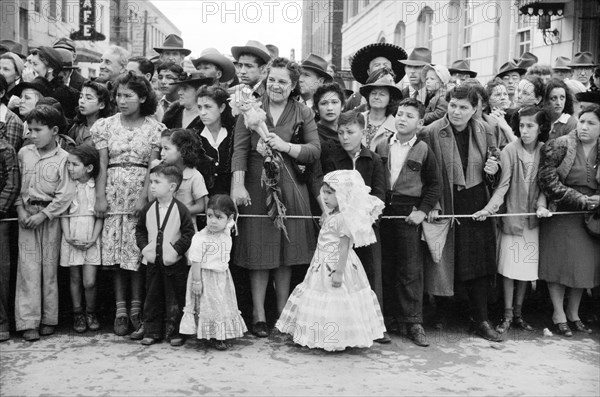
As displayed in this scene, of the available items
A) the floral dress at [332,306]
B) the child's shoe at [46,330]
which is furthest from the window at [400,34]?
the child's shoe at [46,330]

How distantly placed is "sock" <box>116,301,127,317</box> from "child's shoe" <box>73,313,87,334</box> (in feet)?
0.94

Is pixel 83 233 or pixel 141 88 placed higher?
pixel 141 88

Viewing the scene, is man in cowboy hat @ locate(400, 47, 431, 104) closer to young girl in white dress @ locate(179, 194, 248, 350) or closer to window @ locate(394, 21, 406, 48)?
young girl in white dress @ locate(179, 194, 248, 350)

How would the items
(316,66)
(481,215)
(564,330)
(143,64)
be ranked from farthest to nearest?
(316,66) → (143,64) → (564,330) → (481,215)

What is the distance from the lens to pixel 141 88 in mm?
5723

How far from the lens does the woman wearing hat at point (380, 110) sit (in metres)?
6.16

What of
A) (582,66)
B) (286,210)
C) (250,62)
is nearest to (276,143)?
(286,210)

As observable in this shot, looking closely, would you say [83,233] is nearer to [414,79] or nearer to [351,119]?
[351,119]

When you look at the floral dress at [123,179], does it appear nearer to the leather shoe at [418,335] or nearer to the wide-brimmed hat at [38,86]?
the wide-brimmed hat at [38,86]

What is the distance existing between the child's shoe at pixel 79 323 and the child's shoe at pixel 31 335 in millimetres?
304

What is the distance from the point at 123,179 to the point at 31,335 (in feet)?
4.67

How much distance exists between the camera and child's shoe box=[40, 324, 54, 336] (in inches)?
216

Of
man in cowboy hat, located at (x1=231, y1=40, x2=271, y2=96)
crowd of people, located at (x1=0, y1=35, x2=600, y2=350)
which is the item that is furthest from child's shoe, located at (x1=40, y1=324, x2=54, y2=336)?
man in cowboy hat, located at (x1=231, y1=40, x2=271, y2=96)

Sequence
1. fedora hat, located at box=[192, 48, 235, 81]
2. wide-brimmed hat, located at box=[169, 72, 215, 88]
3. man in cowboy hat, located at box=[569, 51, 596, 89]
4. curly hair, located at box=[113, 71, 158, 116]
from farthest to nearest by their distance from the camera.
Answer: man in cowboy hat, located at box=[569, 51, 596, 89], fedora hat, located at box=[192, 48, 235, 81], wide-brimmed hat, located at box=[169, 72, 215, 88], curly hair, located at box=[113, 71, 158, 116]
